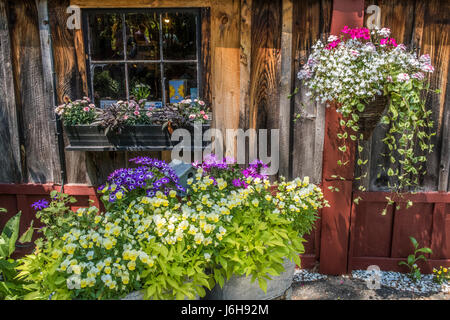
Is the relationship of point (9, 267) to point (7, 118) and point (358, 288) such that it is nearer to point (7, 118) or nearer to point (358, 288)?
point (7, 118)

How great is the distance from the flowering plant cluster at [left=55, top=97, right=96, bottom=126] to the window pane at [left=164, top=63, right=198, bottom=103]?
2.23ft

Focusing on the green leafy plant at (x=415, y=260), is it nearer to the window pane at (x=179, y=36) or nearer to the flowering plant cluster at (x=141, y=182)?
the flowering plant cluster at (x=141, y=182)

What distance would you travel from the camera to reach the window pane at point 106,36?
3.31 metres

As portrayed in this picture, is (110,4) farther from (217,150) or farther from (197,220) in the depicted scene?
(197,220)

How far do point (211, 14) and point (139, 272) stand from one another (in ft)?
7.09

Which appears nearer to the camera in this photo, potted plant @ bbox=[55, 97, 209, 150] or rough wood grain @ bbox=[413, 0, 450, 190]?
potted plant @ bbox=[55, 97, 209, 150]

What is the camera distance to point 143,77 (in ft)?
11.2

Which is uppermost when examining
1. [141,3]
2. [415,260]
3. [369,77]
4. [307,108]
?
[141,3]

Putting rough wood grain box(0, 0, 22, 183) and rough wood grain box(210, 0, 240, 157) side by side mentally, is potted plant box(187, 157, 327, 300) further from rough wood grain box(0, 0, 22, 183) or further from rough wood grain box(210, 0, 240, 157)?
rough wood grain box(0, 0, 22, 183)

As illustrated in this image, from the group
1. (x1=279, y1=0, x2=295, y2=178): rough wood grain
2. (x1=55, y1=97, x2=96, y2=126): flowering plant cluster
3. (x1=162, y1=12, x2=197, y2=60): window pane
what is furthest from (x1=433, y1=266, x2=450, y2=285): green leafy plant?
(x1=55, y1=97, x2=96, y2=126): flowering plant cluster

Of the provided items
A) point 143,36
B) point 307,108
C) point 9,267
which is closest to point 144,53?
point 143,36

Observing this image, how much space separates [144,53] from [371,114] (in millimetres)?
1933

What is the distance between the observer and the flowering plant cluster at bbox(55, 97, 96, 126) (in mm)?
3111

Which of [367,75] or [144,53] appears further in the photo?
[144,53]
